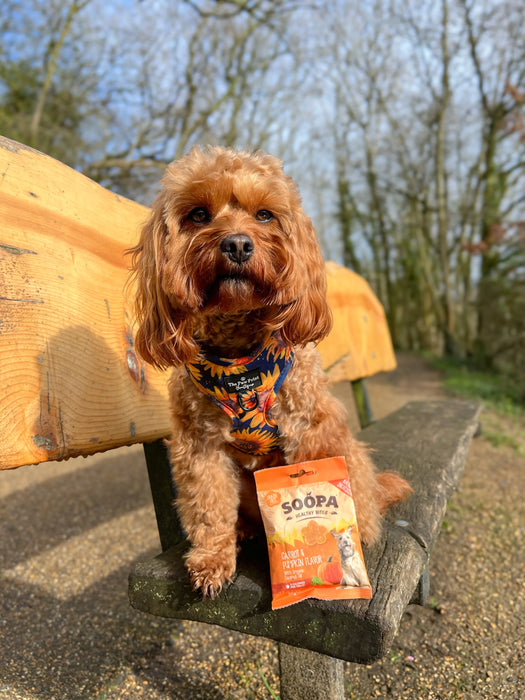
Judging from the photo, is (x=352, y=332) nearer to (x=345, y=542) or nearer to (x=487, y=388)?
(x=345, y=542)

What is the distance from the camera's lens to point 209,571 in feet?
4.74

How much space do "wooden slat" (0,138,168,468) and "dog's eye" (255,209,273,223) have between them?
0.57 meters

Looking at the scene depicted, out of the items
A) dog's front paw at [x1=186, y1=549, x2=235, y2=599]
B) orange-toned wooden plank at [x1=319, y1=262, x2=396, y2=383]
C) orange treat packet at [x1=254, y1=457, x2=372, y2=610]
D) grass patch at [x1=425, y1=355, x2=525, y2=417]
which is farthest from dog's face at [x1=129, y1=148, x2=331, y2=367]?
grass patch at [x1=425, y1=355, x2=525, y2=417]

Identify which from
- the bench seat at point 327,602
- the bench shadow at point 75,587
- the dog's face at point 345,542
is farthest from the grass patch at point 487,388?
the dog's face at point 345,542

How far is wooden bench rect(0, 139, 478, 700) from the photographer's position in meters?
1.30

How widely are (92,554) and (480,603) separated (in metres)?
2.15

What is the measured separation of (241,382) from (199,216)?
53cm

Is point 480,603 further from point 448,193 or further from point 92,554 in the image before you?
point 448,193

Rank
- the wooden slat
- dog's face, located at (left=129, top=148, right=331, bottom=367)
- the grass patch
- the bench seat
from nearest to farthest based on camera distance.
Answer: the bench seat, the wooden slat, dog's face, located at (left=129, top=148, right=331, bottom=367), the grass patch

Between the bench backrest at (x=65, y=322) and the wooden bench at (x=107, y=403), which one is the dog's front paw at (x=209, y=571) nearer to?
the wooden bench at (x=107, y=403)

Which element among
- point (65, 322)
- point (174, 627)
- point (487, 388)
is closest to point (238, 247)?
point (65, 322)

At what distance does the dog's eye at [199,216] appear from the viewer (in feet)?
5.18

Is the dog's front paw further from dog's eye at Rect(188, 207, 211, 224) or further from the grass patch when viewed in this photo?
the grass patch

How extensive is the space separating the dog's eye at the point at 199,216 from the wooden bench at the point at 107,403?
0.37m
